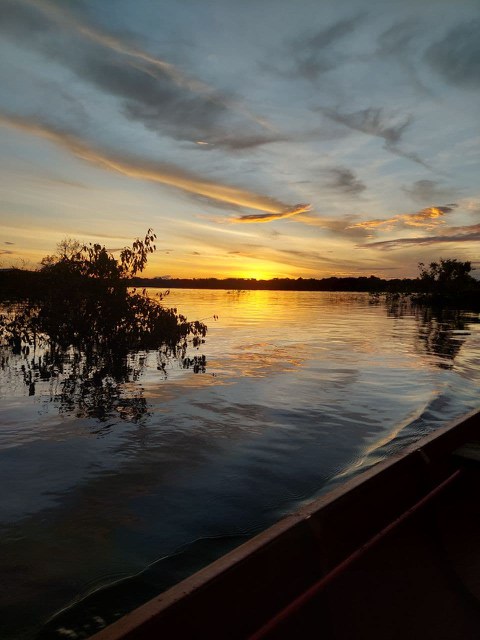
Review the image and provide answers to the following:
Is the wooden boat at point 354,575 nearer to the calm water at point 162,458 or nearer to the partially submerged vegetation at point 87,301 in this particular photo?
the calm water at point 162,458

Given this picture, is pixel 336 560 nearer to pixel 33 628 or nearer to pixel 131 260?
pixel 33 628

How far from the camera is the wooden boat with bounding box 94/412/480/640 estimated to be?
2441mm

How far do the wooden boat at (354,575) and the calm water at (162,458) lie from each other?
7.12 ft

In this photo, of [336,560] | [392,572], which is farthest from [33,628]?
[392,572]

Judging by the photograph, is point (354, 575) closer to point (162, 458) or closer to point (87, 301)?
point (162, 458)

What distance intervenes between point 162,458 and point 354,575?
5043 mm

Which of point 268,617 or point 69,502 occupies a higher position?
point 268,617

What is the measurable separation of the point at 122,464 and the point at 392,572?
5168 mm

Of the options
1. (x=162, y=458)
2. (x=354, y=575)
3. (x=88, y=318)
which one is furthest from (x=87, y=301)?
(x=354, y=575)

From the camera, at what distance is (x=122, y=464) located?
7574 mm

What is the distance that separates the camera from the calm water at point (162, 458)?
473 cm

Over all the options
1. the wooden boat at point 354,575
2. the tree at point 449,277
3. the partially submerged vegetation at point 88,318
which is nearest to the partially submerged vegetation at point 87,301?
the partially submerged vegetation at point 88,318

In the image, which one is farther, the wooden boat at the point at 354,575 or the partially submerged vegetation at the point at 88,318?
the partially submerged vegetation at the point at 88,318

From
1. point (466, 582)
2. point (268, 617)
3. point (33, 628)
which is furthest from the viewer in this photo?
point (33, 628)
